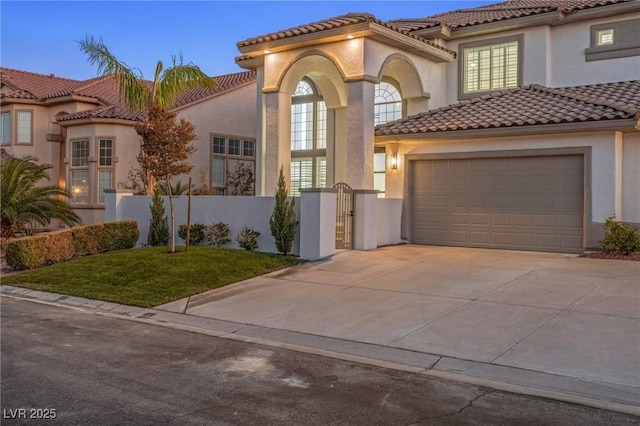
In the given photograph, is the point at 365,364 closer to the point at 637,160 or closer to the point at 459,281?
the point at 459,281

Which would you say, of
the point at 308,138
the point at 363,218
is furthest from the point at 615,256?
the point at 308,138

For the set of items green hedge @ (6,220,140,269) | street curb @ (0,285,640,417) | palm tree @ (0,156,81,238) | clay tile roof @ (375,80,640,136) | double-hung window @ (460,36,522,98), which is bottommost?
street curb @ (0,285,640,417)

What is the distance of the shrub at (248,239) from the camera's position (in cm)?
1568

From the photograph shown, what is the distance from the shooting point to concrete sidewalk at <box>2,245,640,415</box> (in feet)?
22.0

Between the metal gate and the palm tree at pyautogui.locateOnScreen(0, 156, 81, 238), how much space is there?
8.52m

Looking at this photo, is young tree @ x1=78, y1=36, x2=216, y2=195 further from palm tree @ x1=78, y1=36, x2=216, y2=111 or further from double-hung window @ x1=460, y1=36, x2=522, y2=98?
double-hung window @ x1=460, y1=36, x2=522, y2=98

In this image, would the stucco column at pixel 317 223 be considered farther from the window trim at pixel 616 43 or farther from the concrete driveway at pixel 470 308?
the window trim at pixel 616 43

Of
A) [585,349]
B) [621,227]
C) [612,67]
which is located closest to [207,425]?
[585,349]

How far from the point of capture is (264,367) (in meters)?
6.91

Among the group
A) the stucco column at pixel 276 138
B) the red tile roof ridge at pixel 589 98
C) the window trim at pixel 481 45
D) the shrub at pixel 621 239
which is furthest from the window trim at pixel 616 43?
the stucco column at pixel 276 138

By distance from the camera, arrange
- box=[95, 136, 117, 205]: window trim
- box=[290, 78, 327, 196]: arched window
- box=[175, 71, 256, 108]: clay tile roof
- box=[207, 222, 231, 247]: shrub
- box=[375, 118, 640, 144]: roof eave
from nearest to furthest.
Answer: box=[375, 118, 640, 144]: roof eave, box=[207, 222, 231, 247]: shrub, box=[290, 78, 327, 196]: arched window, box=[95, 136, 117, 205]: window trim, box=[175, 71, 256, 108]: clay tile roof

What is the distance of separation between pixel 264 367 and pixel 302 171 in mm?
15750

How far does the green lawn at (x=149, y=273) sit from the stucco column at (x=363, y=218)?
82.5 inches

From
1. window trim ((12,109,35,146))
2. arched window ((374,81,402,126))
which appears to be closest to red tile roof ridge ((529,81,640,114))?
arched window ((374,81,402,126))
